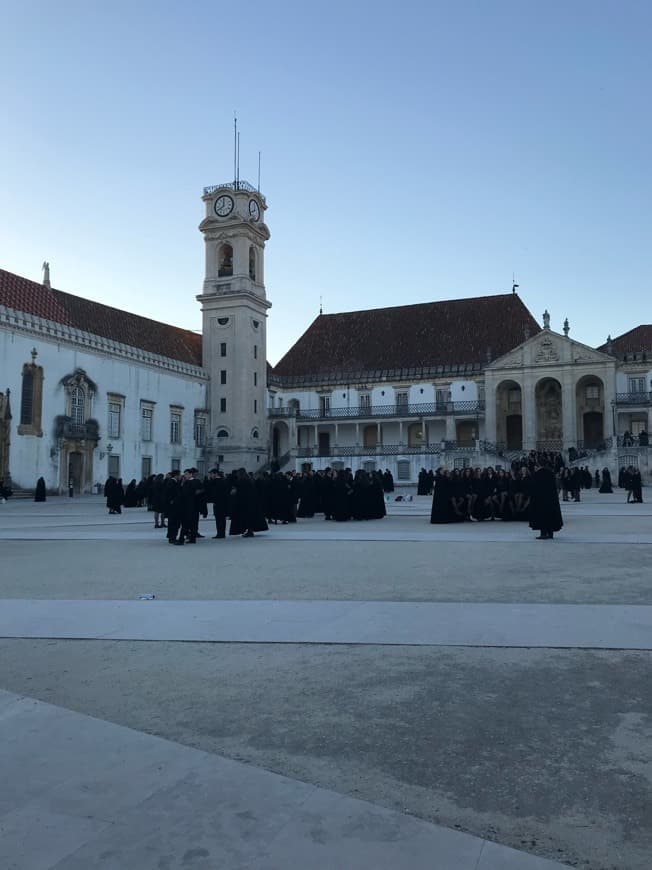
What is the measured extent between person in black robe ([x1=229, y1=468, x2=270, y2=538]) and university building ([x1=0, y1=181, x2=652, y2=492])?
28.7m

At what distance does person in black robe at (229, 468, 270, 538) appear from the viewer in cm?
1642

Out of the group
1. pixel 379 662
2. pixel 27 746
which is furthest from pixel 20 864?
pixel 379 662

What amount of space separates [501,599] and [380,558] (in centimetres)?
395

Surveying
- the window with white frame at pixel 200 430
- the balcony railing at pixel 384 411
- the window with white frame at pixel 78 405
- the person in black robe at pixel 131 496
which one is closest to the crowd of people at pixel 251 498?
the person in black robe at pixel 131 496

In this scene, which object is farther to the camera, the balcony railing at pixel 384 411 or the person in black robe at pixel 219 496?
the balcony railing at pixel 384 411

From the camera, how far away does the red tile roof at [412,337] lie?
62.7m

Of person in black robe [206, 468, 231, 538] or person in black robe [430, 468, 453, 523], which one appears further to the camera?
person in black robe [430, 468, 453, 523]

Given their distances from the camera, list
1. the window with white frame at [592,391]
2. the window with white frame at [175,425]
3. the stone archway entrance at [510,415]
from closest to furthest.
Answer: the window with white frame at [175,425], the window with white frame at [592,391], the stone archway entrance at [510,415]

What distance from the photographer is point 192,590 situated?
8.65 metres

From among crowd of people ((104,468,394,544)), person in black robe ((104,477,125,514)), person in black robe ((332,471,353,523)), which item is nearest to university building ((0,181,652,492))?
person in black robe ((104,477,125,514))

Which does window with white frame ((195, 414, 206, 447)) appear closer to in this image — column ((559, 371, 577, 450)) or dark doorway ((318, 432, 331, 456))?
dark doorway ((318, 432, 331, 456))

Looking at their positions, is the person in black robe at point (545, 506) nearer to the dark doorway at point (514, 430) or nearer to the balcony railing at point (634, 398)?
the balcony railing at point (634, 398)

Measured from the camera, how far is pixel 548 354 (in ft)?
187

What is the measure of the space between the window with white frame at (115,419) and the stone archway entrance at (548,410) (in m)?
30.6
